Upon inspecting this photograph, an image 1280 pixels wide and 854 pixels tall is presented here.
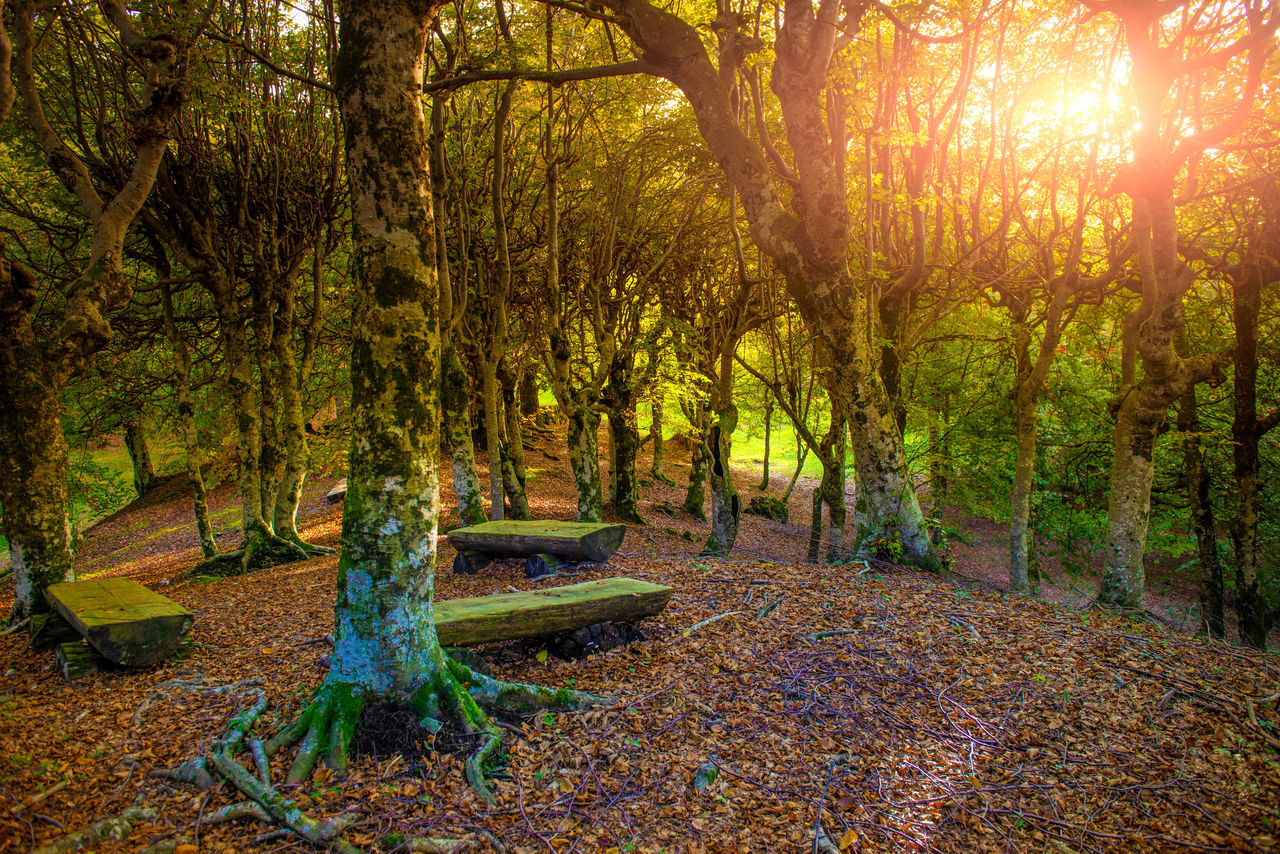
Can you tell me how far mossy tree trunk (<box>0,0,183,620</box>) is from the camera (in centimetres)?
612

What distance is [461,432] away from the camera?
11273mm

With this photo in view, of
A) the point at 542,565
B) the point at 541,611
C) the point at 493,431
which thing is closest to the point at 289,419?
the point at 493,431

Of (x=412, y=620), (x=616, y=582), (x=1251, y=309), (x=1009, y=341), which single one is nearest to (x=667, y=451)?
(x=1009, y=341)

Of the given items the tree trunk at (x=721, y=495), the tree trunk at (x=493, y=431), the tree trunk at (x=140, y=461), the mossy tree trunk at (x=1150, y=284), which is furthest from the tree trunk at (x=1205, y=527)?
the tree trunk at (x=140, y=461)

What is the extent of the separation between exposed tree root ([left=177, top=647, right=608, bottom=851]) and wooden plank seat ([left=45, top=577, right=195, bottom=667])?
5.53 ft

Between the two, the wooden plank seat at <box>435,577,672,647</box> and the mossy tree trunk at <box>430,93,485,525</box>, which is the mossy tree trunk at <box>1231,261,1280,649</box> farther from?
the mossy tree trunk at <box>430,93,485,525</box>

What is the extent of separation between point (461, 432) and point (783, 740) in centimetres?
862

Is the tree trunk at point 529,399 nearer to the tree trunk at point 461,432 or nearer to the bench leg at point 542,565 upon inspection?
the tree trunk at point 461,432

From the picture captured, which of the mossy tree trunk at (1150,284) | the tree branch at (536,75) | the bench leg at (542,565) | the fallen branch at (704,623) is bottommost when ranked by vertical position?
the bench leg at (542,565)

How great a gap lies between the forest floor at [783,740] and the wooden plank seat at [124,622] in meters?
0.19

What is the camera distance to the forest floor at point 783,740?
3164 mm

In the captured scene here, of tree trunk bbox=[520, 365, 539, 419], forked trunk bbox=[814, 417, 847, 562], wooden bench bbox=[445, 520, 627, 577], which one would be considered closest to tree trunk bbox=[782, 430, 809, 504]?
forked trunk bbox=[814, 417, 847, 562]

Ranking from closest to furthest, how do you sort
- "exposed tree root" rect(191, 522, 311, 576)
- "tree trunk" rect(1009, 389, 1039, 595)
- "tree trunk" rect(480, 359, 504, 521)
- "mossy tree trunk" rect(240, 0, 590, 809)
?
1. "mossy tree trunk" rect(240, 0, 590, 809)
2. "tree trunk" rect(1009, 389, 1039, 595)
3. "tree trunk" rect(480, 359, 504, 521)
4. "exposed tree root" rect(191, 522, 311, 576)

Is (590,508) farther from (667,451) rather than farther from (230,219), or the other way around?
(667,451)
